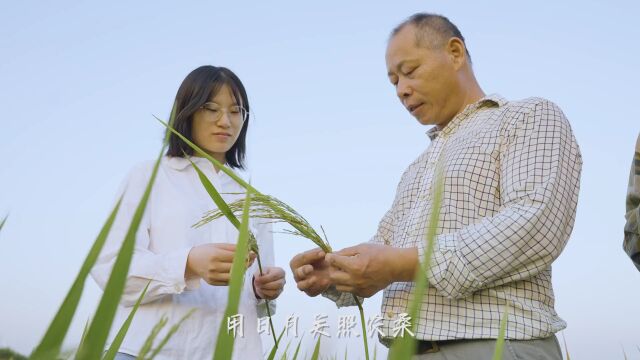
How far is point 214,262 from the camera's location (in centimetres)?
169

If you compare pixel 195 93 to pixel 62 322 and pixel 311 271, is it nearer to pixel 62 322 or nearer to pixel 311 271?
pixel 311 271

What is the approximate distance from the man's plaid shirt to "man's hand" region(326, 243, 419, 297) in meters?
0.07

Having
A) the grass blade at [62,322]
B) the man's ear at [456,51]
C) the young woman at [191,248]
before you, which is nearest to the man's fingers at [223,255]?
the young woman at [191,248]

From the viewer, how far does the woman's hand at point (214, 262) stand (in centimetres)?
167

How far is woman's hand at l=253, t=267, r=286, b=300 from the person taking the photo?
183cm

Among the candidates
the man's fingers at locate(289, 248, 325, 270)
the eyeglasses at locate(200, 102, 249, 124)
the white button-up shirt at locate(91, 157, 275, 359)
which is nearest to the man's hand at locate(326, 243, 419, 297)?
the man's fingers at locate(289, 248, 325, 270)

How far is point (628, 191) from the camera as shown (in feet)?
6.06

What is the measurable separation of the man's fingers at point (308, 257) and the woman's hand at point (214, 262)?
0.15m

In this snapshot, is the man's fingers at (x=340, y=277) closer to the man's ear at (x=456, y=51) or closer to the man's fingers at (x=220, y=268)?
the man's fingers at (x=220, y=268)

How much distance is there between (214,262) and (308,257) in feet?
0.83

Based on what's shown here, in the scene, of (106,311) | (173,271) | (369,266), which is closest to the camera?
(106,311)

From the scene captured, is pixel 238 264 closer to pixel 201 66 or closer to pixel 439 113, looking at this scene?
pixel 439 113

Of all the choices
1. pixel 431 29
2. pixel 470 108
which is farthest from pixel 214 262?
pixel 431 29

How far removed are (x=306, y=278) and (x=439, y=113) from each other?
622 mm
